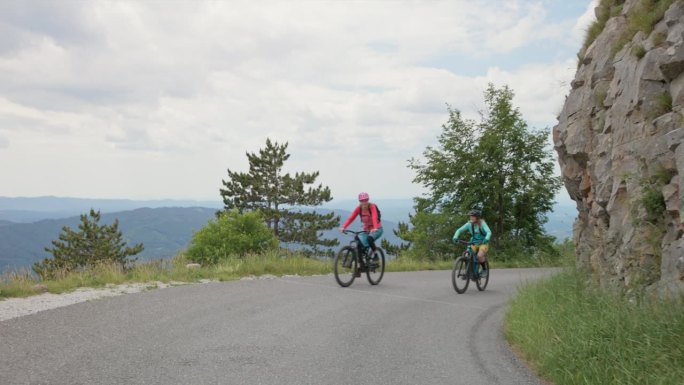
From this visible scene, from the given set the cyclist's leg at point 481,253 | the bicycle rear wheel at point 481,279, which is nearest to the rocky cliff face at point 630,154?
the cyclist's leg at point 481,253

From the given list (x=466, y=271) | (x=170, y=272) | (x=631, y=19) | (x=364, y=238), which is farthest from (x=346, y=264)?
(x=631, y=19)

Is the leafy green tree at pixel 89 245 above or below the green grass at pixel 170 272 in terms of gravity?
below

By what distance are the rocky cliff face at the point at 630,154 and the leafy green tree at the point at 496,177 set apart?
17.7 meters

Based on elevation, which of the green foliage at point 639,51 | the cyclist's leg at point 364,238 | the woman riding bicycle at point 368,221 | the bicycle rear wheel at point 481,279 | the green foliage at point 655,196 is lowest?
the bicycle rear wheel at point 481,279

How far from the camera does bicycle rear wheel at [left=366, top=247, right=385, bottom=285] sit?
13773 millimetres

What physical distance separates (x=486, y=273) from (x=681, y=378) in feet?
31.9

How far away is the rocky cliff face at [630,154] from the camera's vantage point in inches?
268

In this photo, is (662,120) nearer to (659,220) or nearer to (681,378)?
(659,220)

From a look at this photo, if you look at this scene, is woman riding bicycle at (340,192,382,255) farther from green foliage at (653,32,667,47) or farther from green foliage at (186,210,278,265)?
green foliage at (186,210,278,265)

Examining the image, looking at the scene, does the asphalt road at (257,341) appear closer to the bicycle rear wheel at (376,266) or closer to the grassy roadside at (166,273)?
the grassy roadside at (166,273)

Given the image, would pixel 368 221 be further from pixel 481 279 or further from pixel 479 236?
pixel 481 279

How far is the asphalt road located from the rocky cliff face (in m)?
2.07

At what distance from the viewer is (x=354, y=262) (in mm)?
13562

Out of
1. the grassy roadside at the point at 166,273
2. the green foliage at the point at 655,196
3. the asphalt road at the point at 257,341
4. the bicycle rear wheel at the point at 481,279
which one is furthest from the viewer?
the bicycle rear wheel at the point at 481,279
